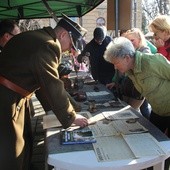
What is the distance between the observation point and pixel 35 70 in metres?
1.79

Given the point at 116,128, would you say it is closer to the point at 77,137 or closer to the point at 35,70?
the point at 77,137

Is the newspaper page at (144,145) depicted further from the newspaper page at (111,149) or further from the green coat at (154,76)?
the green coat at (154,76)

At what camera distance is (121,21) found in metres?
3.19

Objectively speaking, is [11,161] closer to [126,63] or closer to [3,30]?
[126,63]

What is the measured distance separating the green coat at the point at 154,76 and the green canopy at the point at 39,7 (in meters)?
2.52

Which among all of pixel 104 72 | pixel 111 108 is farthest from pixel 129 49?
pixel 104 72

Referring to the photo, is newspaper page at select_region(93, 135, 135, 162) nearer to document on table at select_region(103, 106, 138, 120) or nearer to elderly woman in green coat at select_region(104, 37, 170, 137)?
document on table at select_region(103, 106, 138, 120)

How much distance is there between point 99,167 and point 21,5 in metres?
4.14

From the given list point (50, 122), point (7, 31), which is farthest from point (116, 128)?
point (7, 31)

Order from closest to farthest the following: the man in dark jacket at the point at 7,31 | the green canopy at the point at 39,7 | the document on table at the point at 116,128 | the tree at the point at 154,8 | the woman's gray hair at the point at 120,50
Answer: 1. the document on table at the point at 116,128
2. the woman's gray hair at the point at 120,50
3. the man in dark jacket at the point at 7,31
4. the green canopy at the point at 39,7
5. the tree at the point at 154,8

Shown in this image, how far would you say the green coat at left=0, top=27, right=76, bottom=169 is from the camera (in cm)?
180

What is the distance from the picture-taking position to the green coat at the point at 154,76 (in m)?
2.18

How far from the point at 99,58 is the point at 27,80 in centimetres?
285

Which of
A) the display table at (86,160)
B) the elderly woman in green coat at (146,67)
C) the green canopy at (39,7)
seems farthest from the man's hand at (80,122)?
the green canopy at (39,7)
